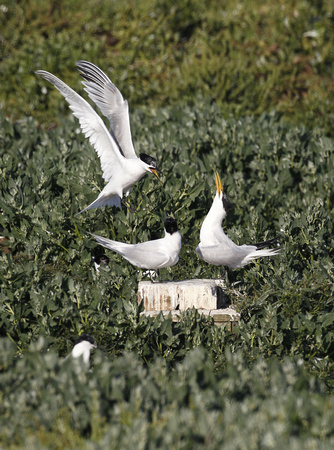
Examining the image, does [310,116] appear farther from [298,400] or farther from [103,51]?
[298,400]

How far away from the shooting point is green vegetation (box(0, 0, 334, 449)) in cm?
286

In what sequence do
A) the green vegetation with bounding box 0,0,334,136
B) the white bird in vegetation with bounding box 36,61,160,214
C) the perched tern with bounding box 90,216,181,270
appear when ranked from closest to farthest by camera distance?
the perched tern with bounding box 90,216,181,270 < the white bird in vegetation with bounding box 36,61,160,214 < the green vegetation with bounding box 0,0,334,136

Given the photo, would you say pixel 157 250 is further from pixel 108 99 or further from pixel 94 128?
pixel 108 99

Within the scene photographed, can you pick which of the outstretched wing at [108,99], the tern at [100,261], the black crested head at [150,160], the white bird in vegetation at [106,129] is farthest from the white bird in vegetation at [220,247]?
the outstretched wing at [108,99]

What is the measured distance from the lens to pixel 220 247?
14.2 feet

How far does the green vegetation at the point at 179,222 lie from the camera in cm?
286

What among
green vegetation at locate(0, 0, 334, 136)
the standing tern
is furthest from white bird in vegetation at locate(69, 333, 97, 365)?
green vegetation at locate(0, 0, 334, 136)

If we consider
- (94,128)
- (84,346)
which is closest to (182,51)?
(94,128)

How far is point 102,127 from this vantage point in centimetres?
501

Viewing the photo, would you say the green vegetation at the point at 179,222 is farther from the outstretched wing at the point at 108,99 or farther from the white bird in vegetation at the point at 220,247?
the outstretched wing at the point at 108,99

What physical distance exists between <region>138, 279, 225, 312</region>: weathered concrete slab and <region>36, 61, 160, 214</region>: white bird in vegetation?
96 centimetres

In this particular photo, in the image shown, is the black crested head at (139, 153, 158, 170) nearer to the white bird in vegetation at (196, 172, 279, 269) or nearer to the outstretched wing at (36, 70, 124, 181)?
the outstretched wing at (36, 70, 124, 181)

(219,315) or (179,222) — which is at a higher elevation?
(179,222)

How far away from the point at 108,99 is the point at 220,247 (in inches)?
67.1
